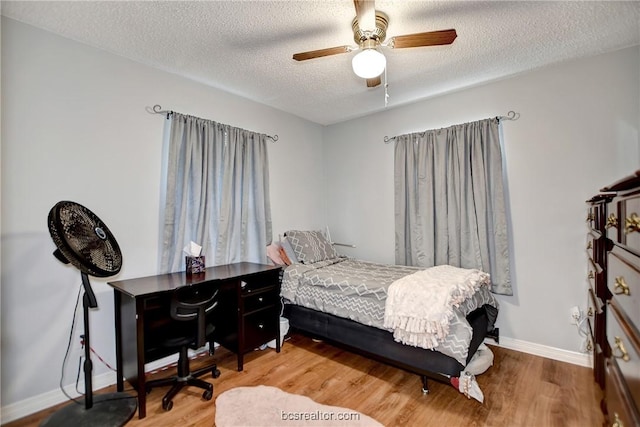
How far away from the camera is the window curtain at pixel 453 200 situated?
2938 millimetres

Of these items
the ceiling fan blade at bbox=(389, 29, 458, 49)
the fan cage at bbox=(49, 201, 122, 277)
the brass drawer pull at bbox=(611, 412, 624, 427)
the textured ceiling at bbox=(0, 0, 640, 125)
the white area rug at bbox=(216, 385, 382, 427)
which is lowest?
the white area rug at bbox=(216, 385, 382, 427)

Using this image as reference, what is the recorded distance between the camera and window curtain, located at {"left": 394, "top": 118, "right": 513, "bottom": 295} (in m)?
2.94

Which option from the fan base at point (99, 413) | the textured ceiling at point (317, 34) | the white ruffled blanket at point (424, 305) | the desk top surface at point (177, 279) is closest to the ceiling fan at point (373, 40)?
the textured ceiling at point (317, 34)

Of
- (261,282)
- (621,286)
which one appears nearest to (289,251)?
(261,282)

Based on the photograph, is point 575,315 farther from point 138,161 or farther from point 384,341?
point 138,161

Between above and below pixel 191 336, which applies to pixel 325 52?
above

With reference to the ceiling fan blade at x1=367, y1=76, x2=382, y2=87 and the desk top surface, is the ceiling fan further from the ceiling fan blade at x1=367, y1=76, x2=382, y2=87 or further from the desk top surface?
the desk top surface

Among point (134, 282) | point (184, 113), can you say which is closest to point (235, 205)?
point (184, 113)

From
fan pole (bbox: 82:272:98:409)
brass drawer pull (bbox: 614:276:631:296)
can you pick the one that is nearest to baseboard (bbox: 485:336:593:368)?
brass drawer pull (bbox: 614:276:631:296)

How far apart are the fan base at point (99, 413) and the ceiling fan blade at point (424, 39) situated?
9.61 feet

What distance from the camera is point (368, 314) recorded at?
2.42 metres

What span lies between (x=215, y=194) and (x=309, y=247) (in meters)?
1.18

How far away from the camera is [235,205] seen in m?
3.20

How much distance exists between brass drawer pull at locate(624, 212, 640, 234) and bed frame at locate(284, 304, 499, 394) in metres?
1.34
